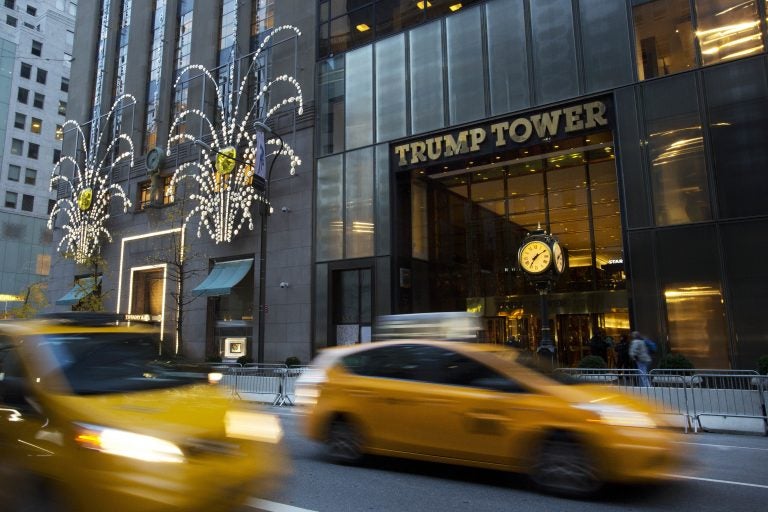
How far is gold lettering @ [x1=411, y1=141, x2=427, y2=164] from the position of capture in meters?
21.0

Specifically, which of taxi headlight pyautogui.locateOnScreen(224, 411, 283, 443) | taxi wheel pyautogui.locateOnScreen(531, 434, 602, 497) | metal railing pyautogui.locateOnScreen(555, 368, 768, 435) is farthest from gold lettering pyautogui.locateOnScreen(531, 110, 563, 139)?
taxi headlight pyautogui.locateOnScreen(224, 411, 283, 443)

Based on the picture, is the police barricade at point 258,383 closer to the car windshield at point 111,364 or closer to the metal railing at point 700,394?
the metal railing at point 700,394

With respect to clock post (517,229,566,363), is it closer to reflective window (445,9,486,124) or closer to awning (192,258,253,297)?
reflective window (445,9,486,124)

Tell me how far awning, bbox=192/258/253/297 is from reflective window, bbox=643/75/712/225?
17.0 m

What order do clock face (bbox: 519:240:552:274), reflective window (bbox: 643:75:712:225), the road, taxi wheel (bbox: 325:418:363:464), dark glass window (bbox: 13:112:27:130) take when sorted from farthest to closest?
dark glass window (bbox: 13:112:27:130) < clock face (bbox: 519:240:552:274) < reflective window (bbox: 643:75:712:225) < taxi wheel (bbox: 325:418:363:464) < the road

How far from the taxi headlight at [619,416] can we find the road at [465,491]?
0.76 m

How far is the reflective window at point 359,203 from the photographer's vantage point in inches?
857

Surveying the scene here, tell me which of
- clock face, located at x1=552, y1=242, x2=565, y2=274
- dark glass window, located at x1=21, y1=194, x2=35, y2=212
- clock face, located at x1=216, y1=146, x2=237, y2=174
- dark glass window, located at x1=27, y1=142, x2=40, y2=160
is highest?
dark glass window, located at x1=27, y1=142, x2=40, y2=160

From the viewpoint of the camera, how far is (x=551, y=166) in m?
22.5

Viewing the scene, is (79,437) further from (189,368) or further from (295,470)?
(295,470)

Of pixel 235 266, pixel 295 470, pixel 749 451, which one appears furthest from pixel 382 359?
pixel 235 266

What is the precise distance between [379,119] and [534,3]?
7.11 m

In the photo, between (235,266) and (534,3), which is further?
(235,266)

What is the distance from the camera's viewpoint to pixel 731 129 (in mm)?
15641
